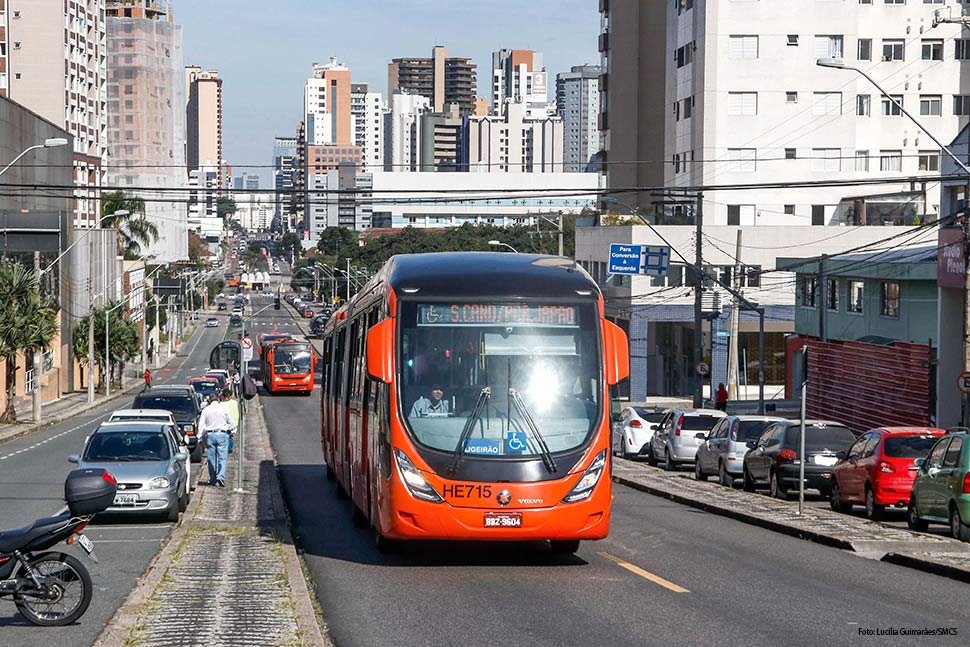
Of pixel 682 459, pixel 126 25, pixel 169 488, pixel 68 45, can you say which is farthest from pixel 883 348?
pixel 126 25

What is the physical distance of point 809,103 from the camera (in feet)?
250

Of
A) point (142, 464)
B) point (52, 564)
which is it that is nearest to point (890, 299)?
point (142, 464)

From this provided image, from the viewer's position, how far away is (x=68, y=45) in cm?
11131

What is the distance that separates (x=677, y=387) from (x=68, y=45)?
64.0 m

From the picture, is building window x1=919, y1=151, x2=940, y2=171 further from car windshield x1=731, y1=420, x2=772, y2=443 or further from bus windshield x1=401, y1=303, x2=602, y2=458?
bus windshield x1=401, y1=303, x2=602, y2=458

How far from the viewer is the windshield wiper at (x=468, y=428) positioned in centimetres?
1360

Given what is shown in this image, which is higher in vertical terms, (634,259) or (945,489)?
(634,259)

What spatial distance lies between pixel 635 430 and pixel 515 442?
2593 cm

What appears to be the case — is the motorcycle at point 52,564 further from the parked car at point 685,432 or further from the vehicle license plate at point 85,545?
the parked car at point 685,432

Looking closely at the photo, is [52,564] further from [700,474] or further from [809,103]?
[809,103]

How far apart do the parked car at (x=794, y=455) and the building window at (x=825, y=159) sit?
53.3 metres

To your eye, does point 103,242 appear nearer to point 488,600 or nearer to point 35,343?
point 35,343

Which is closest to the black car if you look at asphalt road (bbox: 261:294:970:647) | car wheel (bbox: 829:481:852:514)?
car wheel (bbox: 829:481:852:514)

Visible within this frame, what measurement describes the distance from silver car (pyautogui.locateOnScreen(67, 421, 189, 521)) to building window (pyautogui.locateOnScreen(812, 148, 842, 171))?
59.9 metres
